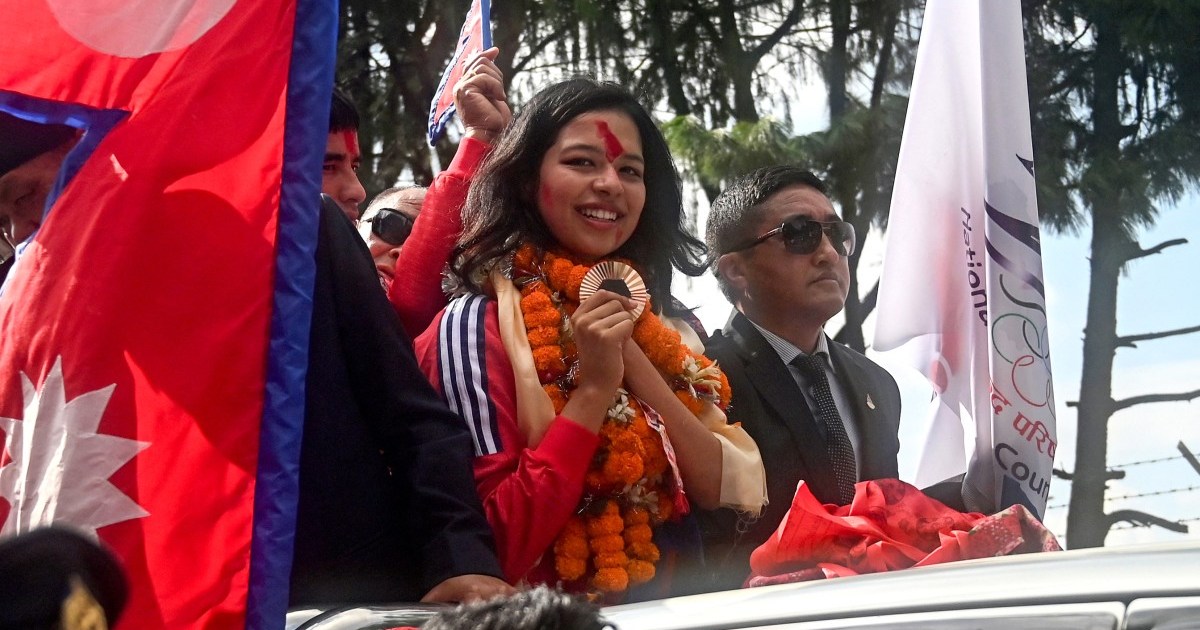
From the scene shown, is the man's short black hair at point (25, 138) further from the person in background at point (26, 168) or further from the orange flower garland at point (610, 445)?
the orange flower garland at point (610, 445)

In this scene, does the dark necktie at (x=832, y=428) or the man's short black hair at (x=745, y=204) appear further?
the man's short black hair at (x=745, y=204)

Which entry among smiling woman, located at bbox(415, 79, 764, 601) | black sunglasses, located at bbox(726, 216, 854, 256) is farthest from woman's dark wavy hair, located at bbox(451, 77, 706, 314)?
black sunglasses, located at bbox(726, 216, 854, 256)

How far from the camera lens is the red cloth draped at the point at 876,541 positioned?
2.14 metres

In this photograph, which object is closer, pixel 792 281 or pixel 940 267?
pixel 940 267

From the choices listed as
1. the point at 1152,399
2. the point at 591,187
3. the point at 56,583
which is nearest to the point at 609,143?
the point at 591,187

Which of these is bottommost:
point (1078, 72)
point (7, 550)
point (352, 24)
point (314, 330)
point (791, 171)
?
point (7, 550)

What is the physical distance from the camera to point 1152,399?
5652mm

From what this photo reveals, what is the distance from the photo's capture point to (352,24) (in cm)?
729

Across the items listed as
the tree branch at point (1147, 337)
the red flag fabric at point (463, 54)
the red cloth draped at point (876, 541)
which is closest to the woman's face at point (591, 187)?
the red flag fabric at point (463, 54)

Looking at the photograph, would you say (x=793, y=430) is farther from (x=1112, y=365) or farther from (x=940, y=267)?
(x=1112, y=365)

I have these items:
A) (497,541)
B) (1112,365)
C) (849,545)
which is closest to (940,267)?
(849,545)

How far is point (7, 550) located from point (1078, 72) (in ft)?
19.7

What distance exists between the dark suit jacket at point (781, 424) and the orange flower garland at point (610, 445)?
21 centimetres

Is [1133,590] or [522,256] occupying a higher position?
[522,256]
